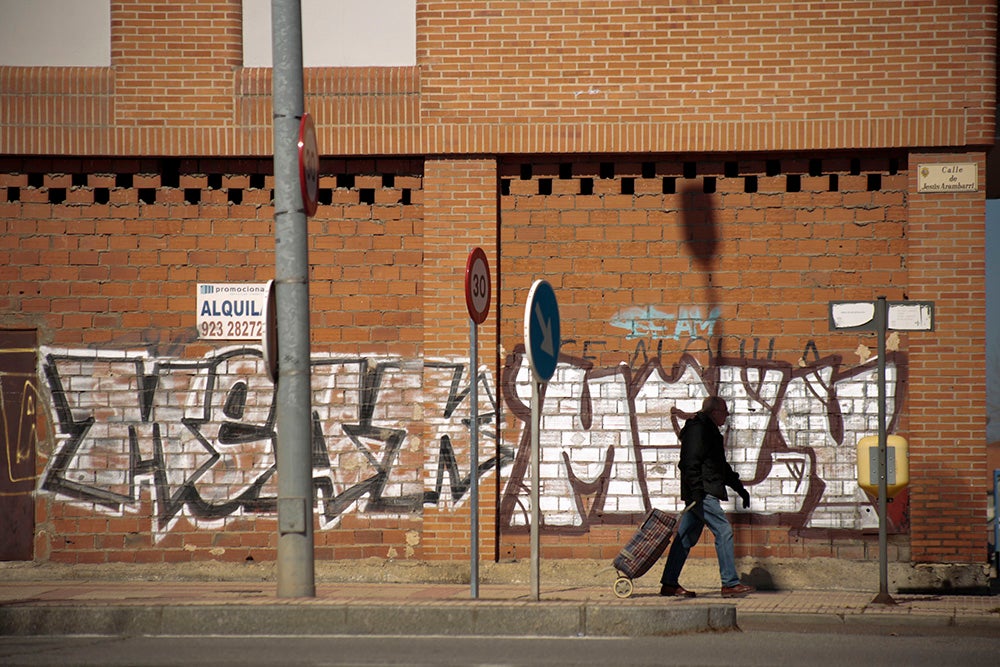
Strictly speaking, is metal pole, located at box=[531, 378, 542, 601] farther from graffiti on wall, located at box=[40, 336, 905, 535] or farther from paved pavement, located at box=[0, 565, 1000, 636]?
graffiti on wall, located at box=[40, 336, 905, 535]

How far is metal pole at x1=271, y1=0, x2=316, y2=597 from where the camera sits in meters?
9.70

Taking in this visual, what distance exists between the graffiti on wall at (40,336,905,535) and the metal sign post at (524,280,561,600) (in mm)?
2524

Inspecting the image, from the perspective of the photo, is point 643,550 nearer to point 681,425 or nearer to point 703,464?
point 703,464

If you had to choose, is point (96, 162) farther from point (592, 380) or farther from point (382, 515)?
point (592, 380)

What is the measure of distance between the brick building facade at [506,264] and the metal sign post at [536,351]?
2.50 m

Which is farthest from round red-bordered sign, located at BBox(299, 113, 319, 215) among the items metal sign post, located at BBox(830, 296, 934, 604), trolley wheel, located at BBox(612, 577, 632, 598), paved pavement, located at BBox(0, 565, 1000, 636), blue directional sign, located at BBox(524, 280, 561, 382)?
metal sign post, located at BBox(830, 296, 934, 604)

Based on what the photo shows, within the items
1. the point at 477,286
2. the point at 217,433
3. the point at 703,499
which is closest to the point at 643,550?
the point at 703,499

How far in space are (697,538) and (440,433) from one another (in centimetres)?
266

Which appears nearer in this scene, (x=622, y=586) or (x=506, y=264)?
(x=622, y=586)

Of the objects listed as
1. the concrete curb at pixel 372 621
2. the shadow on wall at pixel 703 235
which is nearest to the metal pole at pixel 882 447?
the shadow on wall at pixel 703 235

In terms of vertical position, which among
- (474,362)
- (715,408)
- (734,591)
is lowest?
(734,591)

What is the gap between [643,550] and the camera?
10.8m

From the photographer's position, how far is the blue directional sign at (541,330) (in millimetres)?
9375

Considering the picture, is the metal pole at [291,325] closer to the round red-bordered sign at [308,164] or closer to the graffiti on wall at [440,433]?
the round red-bordered sign at [308,164]
